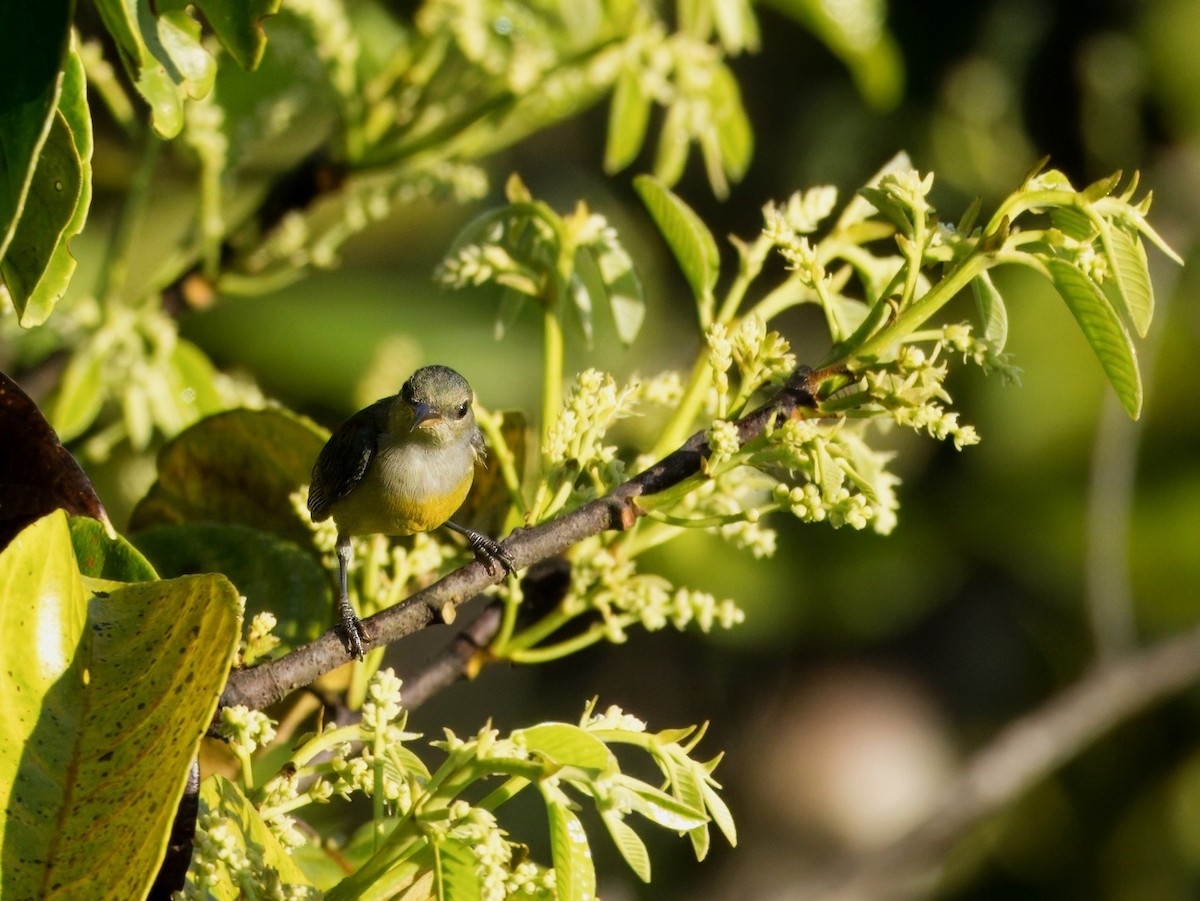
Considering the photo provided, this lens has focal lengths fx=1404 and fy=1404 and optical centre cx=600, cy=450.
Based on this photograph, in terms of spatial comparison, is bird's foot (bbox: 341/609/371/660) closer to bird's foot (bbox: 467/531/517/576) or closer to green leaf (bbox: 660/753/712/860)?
bird's foot (bbox: 467/531/517/576)

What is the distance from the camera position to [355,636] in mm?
1266

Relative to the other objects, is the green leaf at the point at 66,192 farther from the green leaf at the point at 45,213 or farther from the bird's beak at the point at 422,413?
the bird's beak at the point at 422,413

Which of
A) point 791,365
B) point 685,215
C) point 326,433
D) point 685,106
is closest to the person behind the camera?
point 791,365

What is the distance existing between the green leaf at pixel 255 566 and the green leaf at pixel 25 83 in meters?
0.58

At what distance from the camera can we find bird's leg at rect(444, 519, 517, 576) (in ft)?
4.04

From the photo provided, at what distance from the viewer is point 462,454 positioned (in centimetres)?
193

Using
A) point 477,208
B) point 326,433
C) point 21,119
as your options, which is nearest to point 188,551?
point 326,433

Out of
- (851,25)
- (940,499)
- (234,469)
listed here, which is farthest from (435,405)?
(940,499)

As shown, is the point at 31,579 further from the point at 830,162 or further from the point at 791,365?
the point at 830,162

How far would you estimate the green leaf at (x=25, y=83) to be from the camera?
1039 millimetres

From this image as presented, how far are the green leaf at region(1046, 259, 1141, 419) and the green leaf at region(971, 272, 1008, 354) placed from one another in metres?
0.06

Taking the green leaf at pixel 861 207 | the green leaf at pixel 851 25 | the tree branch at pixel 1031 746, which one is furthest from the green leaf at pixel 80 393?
the tree branch at pixel 1031 746

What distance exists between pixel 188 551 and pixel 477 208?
104 inches

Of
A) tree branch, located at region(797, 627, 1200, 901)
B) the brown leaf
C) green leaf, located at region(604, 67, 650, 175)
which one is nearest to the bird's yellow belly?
the brown leaf
